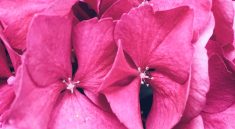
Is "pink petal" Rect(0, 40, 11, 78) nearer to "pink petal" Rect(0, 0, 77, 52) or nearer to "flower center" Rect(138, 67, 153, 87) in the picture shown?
"pink petal" Rect(0, 0, 77, 52)

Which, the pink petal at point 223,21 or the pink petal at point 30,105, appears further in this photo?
the pink petal at point 223,21

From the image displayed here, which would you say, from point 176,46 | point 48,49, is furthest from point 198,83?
point 48,49

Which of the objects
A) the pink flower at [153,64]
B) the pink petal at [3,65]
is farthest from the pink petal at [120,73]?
the pink petal at [3,65]

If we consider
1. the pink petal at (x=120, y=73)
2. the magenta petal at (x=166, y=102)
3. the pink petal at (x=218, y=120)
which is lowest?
the pink petal at (x=218, y=120)

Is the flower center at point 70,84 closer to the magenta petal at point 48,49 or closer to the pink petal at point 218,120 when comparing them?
the magenta petal at point 48,49

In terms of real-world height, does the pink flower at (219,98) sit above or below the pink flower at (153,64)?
below

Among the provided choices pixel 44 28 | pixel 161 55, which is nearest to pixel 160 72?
pixel 161 55

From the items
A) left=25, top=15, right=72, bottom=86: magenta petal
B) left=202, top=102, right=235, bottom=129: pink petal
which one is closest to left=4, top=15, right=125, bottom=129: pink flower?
left=25, top=15, right=72, bottom=86: magenta petal

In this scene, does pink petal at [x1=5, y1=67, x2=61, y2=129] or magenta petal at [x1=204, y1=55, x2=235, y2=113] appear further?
magenta petal at [x1=204, y1=55, x2=235, y2=113]
